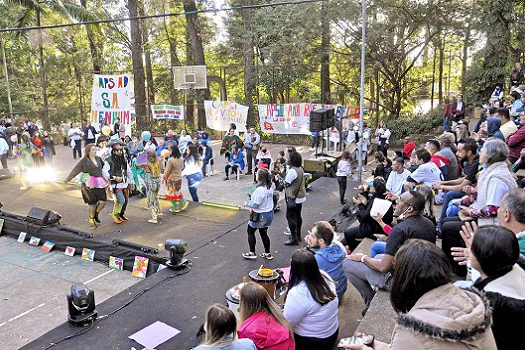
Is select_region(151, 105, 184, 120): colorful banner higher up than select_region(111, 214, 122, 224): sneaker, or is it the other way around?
select_region(151, 105, 184, 120): colorful banner

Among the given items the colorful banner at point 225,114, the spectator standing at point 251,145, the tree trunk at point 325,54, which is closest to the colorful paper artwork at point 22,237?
the spectator standing at point 251,145

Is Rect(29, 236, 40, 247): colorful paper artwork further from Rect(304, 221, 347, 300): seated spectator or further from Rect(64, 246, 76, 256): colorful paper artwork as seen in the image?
Rect(304, 221, 347, 300): seated spectator

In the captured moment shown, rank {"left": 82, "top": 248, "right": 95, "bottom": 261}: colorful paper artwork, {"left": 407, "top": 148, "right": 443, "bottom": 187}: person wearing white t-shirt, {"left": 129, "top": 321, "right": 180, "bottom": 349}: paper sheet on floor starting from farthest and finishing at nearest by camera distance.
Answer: {"left": 82, "top": 248, "right": 95, "bottom": 261}: colorful paper artwork → {"left": 407, "top": 148, "right": 443, "bottom": 187}: person wearing white t-shirt → {"left": 129, "top": 321, "right": 180, "bottom": 349}: paper sheet on floor

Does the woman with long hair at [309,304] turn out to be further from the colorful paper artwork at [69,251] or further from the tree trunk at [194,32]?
the tree trunk at [194,32]

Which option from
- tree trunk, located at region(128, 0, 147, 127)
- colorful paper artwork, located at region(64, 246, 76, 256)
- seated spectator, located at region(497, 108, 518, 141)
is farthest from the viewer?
tree trunk, located at region(128, 0, 147, 127)

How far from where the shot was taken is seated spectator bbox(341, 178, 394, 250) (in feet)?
19.0

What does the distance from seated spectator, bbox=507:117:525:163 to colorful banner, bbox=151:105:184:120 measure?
50.9ft

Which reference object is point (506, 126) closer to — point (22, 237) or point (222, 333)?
point (222, 333)

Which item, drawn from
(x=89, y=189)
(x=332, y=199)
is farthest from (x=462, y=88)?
(x=89, y=189)

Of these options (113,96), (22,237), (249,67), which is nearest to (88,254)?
(22,237)

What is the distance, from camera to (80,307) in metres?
5.23

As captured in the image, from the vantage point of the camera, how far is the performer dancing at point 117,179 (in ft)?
29.4

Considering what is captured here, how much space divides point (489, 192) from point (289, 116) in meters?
14.3

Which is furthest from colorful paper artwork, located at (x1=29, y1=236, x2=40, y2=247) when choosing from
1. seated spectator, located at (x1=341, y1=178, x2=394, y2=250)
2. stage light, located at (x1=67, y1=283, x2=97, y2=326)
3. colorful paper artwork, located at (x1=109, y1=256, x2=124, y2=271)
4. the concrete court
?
seated spectator, located at (x1=341, y1=178, x2=394, y2=250)
